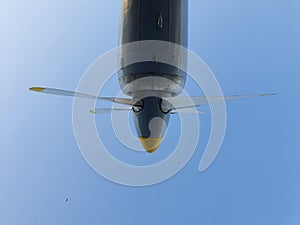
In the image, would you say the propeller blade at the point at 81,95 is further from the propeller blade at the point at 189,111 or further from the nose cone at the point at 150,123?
the propeller blade at the point at 189,111

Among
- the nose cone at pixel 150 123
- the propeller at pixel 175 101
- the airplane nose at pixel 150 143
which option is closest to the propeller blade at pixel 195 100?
the propeller at pixel 175 101

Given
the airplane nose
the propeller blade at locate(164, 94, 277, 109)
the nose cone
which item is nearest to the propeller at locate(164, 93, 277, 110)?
the propeller blade at locate(164, 94, 277, 109)

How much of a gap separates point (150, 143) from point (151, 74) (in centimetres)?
46

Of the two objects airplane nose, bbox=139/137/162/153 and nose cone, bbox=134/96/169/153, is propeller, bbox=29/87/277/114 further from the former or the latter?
airplane nose, bbox=139/137/162/153

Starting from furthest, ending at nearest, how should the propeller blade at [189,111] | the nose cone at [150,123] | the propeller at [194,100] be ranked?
the propeller blade at [189,111] < the propeller at [194,100] < the nose cone at [150,123]

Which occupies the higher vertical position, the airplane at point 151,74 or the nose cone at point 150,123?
the airplane at point 151,74

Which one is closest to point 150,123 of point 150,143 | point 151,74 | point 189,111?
point 150,143

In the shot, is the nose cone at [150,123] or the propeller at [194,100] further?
the propeller at [194,100]

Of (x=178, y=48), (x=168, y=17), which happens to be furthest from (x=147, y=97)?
(x=168, y=17)

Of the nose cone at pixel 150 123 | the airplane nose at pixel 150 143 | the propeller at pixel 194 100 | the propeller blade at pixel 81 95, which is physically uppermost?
the propeller at pixel 194 100

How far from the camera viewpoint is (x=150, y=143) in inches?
76.3

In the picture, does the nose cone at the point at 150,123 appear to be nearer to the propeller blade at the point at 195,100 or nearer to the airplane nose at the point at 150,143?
the airplane nose at the point at 150,143

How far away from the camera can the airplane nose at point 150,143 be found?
1927 millimetres

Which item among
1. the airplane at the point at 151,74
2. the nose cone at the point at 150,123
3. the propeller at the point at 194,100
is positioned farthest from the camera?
the propeller at the point at 194,100
